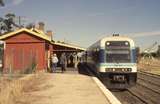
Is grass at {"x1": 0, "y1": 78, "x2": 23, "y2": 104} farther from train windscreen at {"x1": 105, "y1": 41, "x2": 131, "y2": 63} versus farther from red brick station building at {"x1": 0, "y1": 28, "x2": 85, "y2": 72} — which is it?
red brick station building at {"x1": 0, "y1": 28, "x2": 85, "y2": 72}

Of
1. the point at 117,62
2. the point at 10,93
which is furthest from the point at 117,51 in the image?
the point at 10,93

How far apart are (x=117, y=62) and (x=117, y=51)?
0.66m

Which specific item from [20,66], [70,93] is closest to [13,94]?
[70,93]

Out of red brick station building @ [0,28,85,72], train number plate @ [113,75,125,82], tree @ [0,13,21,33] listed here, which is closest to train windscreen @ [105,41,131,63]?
train number plate @ [113,75,125,82]

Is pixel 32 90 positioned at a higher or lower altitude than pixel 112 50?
lower

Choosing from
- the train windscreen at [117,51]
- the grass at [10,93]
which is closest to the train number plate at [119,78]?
the train windscreen at [117,51]

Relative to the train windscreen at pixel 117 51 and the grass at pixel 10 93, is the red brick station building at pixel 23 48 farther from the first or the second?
the grass at pixel 10 93

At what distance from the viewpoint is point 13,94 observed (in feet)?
48.6

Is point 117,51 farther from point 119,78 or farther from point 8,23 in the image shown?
point 8,23

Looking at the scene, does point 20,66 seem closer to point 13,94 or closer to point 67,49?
point 67,49

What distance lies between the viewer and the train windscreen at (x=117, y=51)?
25.0 m

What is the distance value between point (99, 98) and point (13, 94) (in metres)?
3.03

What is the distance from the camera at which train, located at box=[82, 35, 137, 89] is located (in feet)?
81.1

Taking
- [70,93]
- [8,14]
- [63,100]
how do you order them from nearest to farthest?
[63,100]
[70,93]
[8,14]
